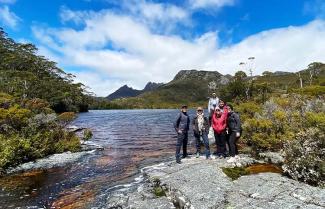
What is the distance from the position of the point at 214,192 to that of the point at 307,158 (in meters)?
4.72

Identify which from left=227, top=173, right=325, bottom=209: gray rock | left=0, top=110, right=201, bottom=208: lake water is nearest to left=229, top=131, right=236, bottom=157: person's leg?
left=227, top=173, right=325, bottom=209: gray rock

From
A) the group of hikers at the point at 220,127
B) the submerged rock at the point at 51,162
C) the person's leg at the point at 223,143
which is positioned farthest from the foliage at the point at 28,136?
the person's leg at the point at 223,143

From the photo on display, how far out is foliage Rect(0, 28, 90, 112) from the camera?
263 ft

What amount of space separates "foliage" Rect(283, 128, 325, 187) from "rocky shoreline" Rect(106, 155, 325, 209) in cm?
87

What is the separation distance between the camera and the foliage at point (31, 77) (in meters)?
80.0

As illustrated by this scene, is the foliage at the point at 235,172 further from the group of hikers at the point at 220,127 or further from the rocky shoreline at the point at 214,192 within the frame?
the group of hikers at the point at 220,127

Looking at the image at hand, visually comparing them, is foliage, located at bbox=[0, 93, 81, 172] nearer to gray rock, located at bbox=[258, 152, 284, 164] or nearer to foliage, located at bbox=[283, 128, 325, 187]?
gray rock, located at bbox=[258, 152, 284, 164]

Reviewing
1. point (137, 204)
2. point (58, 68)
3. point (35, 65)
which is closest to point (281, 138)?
point (137, 204)

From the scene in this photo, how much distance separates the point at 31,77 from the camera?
85312 mm

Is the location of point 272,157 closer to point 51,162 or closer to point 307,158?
point 307,158

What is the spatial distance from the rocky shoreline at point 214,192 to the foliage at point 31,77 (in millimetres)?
58674

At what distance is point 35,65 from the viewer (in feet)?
383

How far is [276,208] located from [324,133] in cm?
693

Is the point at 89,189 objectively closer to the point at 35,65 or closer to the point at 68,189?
the point at 68,189
